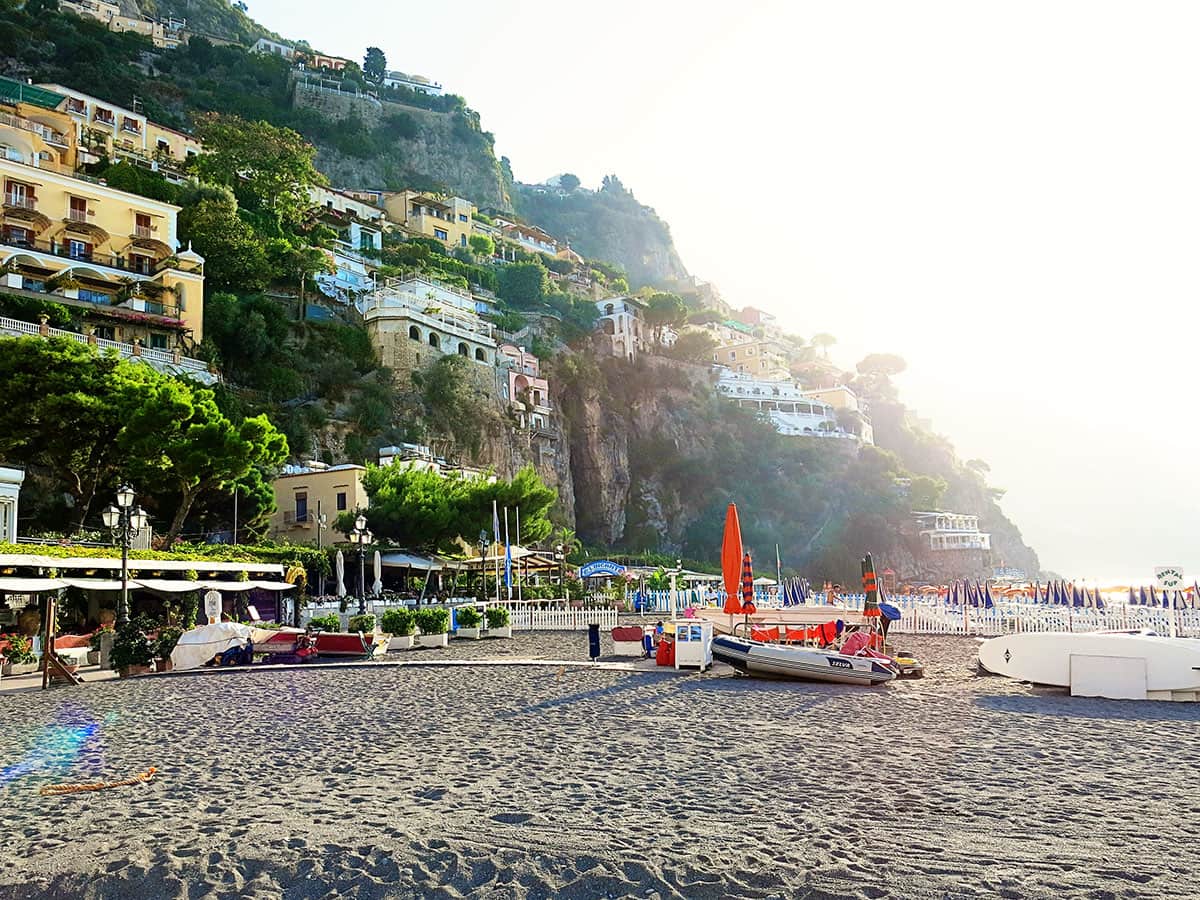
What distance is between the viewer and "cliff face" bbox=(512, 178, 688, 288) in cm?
14150

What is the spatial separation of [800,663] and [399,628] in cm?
1064

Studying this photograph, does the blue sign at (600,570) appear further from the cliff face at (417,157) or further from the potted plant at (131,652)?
the cliff face at (417,157)

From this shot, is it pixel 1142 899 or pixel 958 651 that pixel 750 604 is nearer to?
pixel 958 651

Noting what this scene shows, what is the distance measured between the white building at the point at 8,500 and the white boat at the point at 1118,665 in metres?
26.5

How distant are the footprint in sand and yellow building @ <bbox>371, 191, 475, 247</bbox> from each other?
85426 millimetres

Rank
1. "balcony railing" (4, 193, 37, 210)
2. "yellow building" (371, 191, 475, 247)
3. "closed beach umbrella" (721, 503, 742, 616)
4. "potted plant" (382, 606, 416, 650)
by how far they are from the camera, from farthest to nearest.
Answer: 1. "yellow building" (371, 191, 475, 247)
2. "balcony railing" (4, 193, 37, 210)
3. "potted plant" (382, 606, 416, 650)
4. "closed beach umbrella" (721, 503, 742, 616)

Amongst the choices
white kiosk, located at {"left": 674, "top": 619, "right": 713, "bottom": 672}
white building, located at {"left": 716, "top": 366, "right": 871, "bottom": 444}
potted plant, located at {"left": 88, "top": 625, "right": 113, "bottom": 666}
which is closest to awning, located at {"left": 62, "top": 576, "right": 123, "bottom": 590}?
potted plant, located at {"left": 88, "top": 625, "right": 113, "bottom": 666}

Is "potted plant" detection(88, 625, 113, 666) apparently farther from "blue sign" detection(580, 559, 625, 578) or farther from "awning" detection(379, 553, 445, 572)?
"blue sign" detection(580, 559, 625, 578)

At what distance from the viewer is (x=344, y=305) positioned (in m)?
59.9

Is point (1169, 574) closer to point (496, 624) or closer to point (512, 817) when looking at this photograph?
point (496, 624)

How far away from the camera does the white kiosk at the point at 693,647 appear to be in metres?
16.5

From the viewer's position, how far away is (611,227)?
149500 mm

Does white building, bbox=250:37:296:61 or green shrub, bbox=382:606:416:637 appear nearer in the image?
green shrub, bbox=382:606:416:637

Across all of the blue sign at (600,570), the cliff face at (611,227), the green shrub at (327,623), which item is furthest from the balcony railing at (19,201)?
the cliff face at (611,227)
